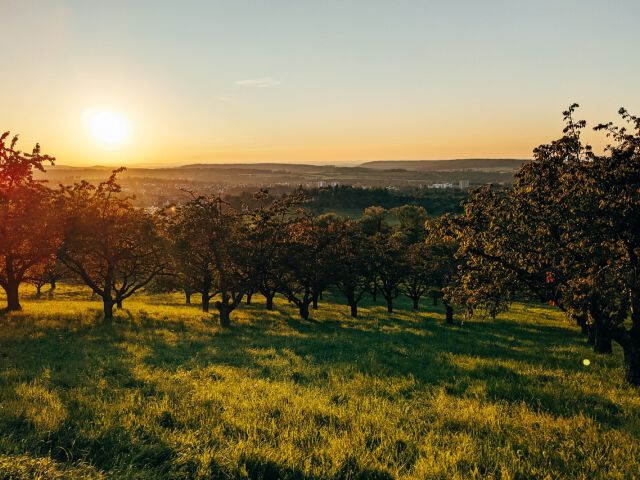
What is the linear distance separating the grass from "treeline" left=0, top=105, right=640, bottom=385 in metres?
3.63

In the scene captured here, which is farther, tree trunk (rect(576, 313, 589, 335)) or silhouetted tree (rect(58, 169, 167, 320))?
silhouetted tree (rect(58, 169, 167, 320))

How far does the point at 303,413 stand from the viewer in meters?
10.1

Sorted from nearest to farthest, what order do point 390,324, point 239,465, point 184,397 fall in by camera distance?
point 239,465 < point 184,397 < point 390,324

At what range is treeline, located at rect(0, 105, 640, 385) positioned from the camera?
14.1m

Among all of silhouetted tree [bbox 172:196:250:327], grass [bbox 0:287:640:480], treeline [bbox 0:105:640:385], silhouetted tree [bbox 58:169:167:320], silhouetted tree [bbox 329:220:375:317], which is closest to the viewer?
grass [bbox 0:287:640:480]

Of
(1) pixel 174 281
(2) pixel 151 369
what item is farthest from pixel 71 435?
(1) pixel 174 281

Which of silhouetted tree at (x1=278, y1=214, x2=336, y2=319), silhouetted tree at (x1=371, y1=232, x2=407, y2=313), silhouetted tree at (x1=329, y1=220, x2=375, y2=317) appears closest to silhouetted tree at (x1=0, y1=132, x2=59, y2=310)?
silhouetted tree at (x1=278, y1=214, x2=336, y2=319)

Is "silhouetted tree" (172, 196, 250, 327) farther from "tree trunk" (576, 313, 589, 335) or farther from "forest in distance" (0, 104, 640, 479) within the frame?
"tree trunk" (576, 313, 589, 335)

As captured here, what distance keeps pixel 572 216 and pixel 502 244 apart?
258cm

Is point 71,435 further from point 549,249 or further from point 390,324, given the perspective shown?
point 390,324

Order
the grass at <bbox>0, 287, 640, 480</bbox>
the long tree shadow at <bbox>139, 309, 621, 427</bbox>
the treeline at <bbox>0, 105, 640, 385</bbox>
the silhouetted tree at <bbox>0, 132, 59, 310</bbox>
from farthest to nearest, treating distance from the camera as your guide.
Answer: the silhouetted tree at <bbox>0, 132, 59, 310</bbox> < the treeline at <bbox>0, 105, 640, 385</bbox> < the long tree shadow at <bbox>139, 309, 621, 427</bbox> < the grass at <bbox>0, 287, 640, 480</bbox>

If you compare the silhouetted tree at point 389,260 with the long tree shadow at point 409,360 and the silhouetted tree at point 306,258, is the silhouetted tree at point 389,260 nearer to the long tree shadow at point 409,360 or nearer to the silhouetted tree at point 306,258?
the silhouetted tree at point 306,258

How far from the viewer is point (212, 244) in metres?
31.9

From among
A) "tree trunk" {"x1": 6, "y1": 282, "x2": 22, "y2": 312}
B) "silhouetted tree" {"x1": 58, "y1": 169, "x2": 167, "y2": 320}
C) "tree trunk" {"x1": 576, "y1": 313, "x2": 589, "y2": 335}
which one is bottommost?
"tree trunk" {"x1": 6, "y1": 282, "x2": 22, "y2": 312}
